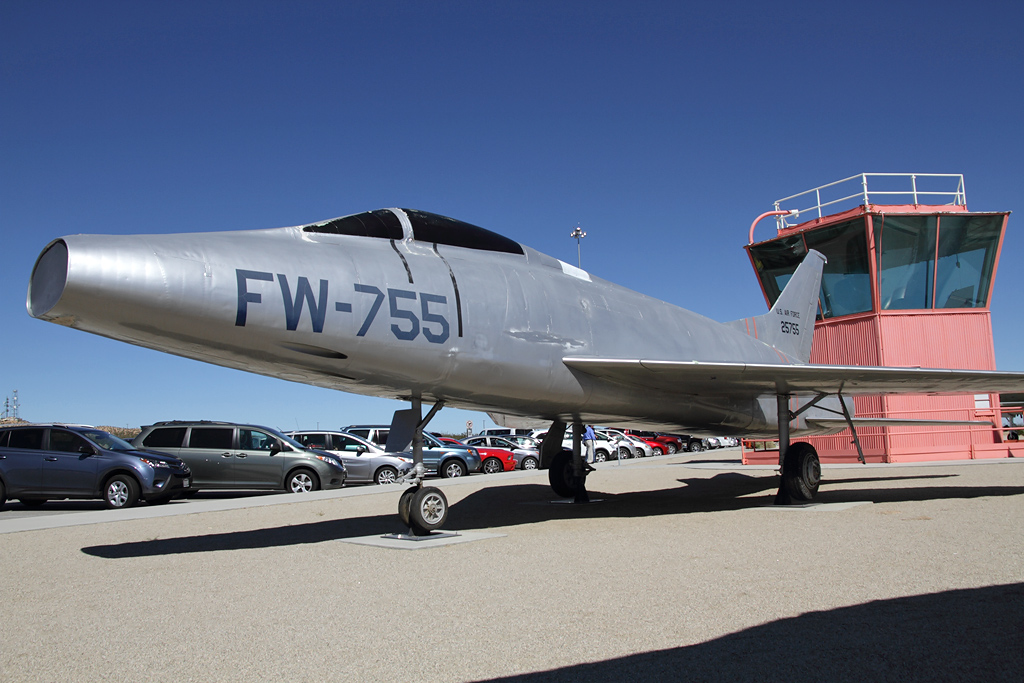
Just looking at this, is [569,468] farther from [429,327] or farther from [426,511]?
[429,327]

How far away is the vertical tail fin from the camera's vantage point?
13.0 metres

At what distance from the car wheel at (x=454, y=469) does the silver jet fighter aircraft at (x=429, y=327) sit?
11556 millimetres

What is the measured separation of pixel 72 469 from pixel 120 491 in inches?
35.5

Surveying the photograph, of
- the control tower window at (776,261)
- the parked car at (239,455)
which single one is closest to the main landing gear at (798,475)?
the parked car at (239,455)

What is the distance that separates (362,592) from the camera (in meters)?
4.84

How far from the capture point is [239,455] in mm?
15141

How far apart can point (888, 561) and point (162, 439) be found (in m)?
14.7

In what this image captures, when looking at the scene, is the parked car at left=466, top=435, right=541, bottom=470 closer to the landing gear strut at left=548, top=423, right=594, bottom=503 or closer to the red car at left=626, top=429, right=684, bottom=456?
the red car at left=626, top=429, right=684, bottom=456

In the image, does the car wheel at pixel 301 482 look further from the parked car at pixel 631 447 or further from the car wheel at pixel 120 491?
the parked car at pixel 631 447

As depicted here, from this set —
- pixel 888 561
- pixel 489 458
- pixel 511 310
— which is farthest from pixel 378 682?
pixel 489 458

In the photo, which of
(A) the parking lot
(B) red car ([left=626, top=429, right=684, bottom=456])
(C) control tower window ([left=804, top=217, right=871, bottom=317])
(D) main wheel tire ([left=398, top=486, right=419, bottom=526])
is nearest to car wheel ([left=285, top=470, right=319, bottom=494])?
(A) the parking lot

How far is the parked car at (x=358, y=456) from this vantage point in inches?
725

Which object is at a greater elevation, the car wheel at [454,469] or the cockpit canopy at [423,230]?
the cockpit canopy at [423,230]

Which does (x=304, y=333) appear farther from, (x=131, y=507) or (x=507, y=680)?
(x=131, y=507)
